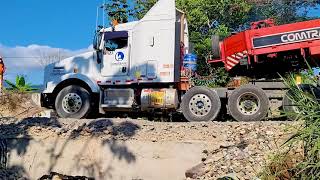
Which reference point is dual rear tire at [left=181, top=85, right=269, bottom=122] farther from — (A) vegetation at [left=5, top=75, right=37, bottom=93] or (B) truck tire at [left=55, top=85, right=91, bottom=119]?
(A) vegetation at [left=5, top=75, right=37, bottom=93]

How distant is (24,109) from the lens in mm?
17328

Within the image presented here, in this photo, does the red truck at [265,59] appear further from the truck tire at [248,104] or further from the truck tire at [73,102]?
the truck tire at [73,102]

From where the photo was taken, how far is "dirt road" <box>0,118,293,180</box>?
894cm

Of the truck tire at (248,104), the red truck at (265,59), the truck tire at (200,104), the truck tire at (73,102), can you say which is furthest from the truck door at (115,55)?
the truck tire at (248,104)

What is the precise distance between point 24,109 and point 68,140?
7954 millimetres

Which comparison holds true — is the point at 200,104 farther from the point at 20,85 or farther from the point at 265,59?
the point at 20,85

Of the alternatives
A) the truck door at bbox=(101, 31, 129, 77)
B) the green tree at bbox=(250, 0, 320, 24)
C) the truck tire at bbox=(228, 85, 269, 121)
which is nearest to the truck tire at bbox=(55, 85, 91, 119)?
the truck door at bbox=(101, 31, 129, 77)

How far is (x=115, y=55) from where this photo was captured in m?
12.2

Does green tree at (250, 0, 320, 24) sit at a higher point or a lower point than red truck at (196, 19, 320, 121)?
higher

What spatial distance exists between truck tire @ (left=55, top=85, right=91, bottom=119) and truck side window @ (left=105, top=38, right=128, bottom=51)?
4.15ft

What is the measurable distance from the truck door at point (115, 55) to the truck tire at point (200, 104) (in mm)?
1928

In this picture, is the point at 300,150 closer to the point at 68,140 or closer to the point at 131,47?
the point at 68,140

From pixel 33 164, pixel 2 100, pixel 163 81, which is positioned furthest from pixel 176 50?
pixel 2 100

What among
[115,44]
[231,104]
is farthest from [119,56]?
[231,104]
